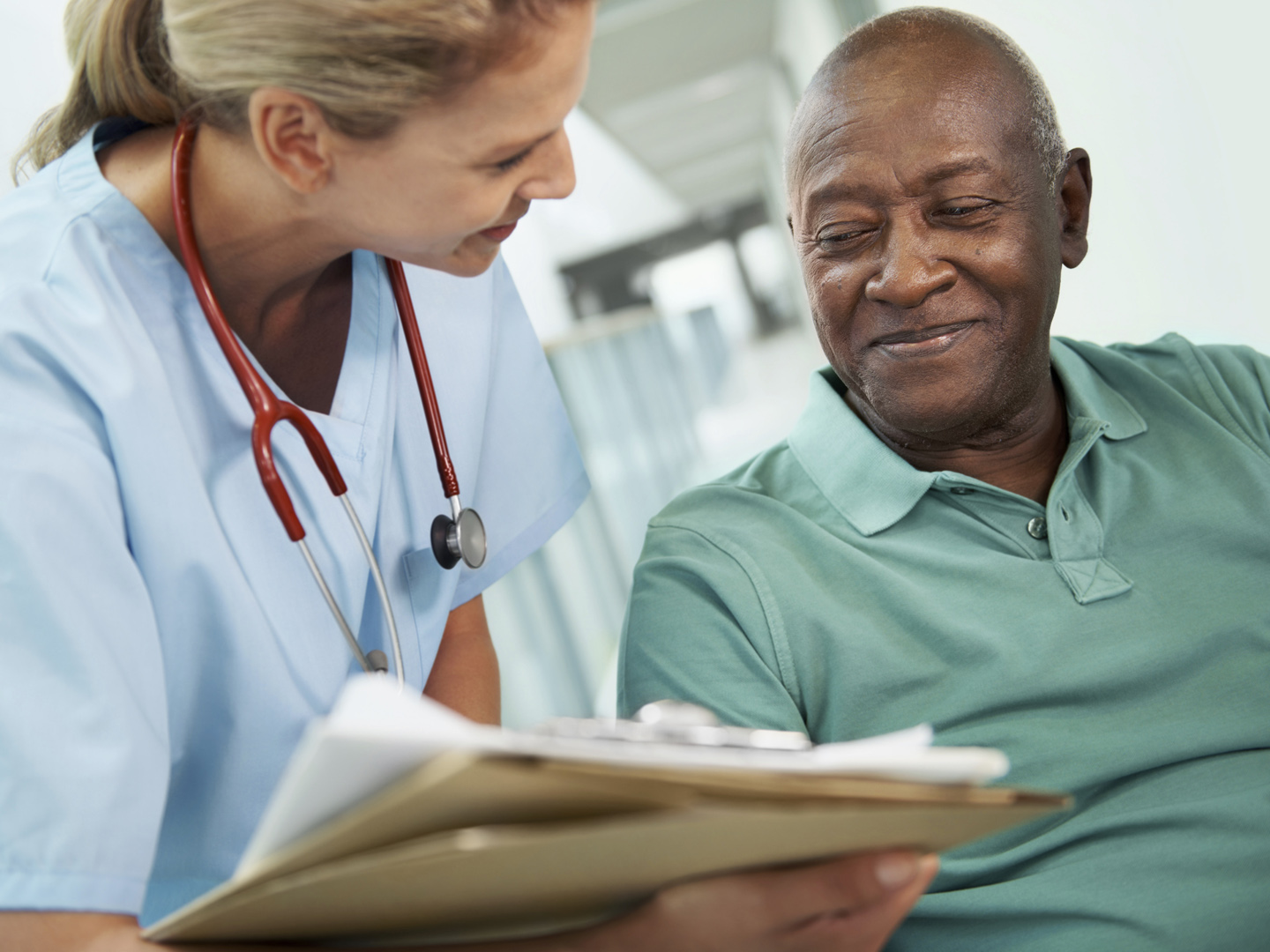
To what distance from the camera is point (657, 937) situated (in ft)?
1.94

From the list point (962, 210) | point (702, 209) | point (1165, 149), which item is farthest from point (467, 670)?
point (702, 209)

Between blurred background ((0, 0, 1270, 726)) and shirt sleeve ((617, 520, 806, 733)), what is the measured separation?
0.83 m

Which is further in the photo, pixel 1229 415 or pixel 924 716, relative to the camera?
pixel 1229 415

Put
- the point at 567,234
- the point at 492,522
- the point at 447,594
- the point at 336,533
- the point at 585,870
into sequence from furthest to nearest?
1. the point at 567,234
2. the point at 492,522
3. the point at 447,594
4. the point at 336,533
5. the point at 585,870

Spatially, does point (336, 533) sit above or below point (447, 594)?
above

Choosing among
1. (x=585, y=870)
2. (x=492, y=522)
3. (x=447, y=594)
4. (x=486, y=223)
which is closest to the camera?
(x=585, y=870)

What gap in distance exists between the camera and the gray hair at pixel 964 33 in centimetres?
119

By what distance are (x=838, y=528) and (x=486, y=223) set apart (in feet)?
1.72

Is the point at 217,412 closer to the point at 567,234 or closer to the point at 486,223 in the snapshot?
the point at 486,223

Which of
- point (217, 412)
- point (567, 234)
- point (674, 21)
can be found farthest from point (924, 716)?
point (567, 234)

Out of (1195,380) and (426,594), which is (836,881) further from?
(1195,380)

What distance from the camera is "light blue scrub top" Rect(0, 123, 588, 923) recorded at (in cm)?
69

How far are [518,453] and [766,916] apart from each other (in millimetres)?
791

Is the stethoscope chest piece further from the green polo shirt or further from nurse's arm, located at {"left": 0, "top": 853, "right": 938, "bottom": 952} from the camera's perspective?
nurse's arm, located at {"left": 0, "top": 853, "right": 938, "bottom": 952}
